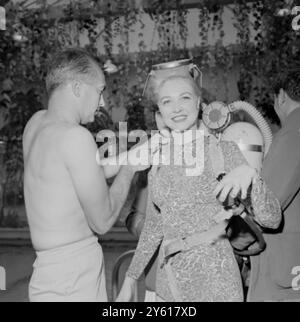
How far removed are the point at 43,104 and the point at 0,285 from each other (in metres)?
2.01

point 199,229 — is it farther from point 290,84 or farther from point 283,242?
point 290,84

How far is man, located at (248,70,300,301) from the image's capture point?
1.27 m

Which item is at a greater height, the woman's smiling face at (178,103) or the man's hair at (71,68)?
the man's hair at (71,68)

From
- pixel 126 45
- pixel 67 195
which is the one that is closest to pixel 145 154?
pixel 67 195

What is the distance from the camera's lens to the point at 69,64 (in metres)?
1.13

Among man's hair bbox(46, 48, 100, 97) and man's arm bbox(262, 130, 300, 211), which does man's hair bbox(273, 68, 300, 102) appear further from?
man's hair bbox(46, 48, 100, 97)

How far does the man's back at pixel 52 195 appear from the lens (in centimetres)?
110

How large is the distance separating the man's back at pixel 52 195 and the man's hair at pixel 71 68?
11 cm

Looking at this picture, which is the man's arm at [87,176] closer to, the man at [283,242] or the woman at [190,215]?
the woman at [190,215]

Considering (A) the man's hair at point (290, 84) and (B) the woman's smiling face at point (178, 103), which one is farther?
(A) the man's hair at point (290, 84)

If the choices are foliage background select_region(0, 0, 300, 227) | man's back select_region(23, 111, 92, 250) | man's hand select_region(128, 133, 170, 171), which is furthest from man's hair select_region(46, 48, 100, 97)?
foliage background select_region(0, 0, 300, 227)

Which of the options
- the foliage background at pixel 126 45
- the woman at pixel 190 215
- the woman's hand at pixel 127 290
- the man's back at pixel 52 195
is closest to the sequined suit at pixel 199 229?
the woman at pixel 190 215

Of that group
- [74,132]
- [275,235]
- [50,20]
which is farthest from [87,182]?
[50,20]
